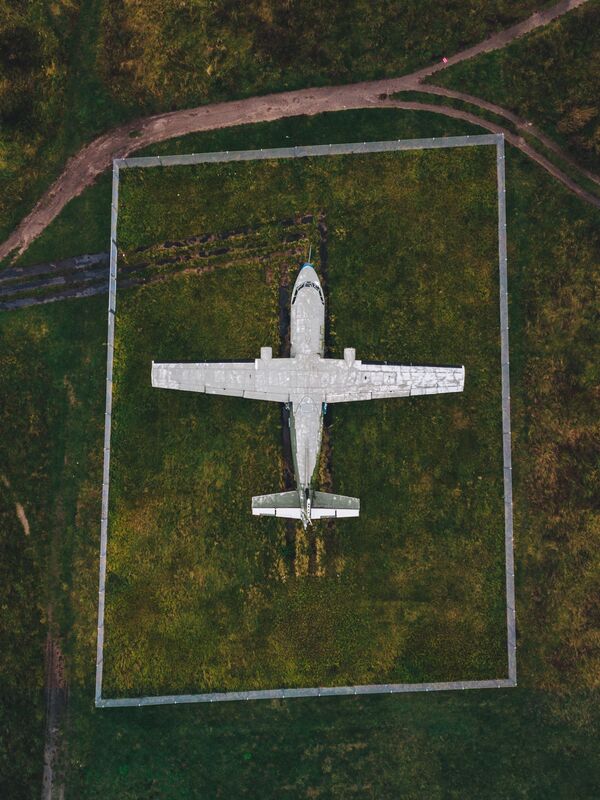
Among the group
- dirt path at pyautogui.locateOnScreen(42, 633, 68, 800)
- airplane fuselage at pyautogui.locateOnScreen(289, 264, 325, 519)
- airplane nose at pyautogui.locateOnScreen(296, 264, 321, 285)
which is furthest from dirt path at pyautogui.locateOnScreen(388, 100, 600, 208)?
dirt path at pyautogui.locateOnScreen(42, 633, 68, 800)

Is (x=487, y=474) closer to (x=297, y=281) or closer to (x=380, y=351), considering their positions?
(x=380, y=351)

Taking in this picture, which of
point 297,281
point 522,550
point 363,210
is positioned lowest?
point 522,550

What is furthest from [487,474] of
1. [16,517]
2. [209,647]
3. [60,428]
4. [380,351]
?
[16,517]

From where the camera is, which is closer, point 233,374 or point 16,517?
point 233,374

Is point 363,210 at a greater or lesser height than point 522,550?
greater

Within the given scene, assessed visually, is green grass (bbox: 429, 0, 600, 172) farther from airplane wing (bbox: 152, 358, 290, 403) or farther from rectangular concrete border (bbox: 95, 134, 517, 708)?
airplane wing (bbox: 152, 358, 290, 403)
